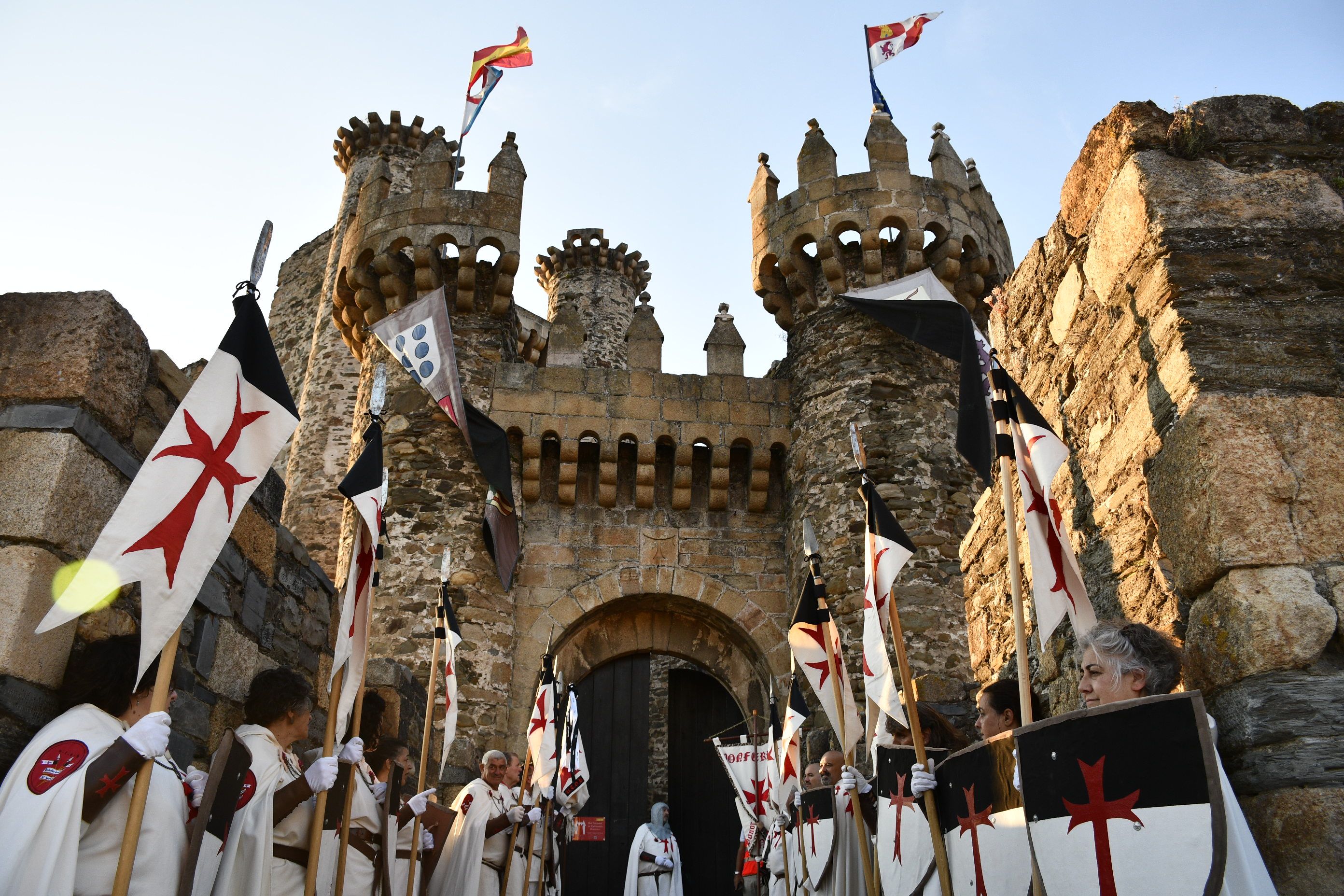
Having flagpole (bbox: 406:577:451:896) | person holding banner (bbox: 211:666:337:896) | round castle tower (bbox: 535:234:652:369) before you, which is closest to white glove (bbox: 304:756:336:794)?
person holding banner (bbox: 211:666:337:896)

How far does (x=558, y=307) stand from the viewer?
18.9 metres

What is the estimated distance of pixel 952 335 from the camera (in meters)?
4.05

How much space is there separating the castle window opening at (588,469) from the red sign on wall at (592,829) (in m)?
3.31

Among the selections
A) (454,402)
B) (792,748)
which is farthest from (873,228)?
(792,748)

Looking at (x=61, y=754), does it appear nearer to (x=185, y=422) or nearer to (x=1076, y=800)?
(x=185, y=422)

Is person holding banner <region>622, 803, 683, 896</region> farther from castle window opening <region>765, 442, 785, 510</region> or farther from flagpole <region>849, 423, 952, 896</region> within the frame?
flagpole <region>849, 423, 952, 896</region>

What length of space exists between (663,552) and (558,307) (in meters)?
10.5

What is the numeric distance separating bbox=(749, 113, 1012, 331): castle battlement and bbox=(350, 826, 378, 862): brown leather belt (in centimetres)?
679

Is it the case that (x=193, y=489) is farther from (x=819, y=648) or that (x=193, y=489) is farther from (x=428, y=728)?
(x=819, y=648)

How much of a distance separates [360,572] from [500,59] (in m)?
8.36

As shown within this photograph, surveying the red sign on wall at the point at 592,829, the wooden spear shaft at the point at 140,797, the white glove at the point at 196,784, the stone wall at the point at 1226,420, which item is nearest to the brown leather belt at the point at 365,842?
the white glove at the point at 196,784

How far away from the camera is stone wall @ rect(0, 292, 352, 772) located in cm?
279

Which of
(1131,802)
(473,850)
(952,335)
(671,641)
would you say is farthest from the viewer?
(671,641)

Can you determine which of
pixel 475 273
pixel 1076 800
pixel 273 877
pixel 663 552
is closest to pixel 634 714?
pixel 663 552
